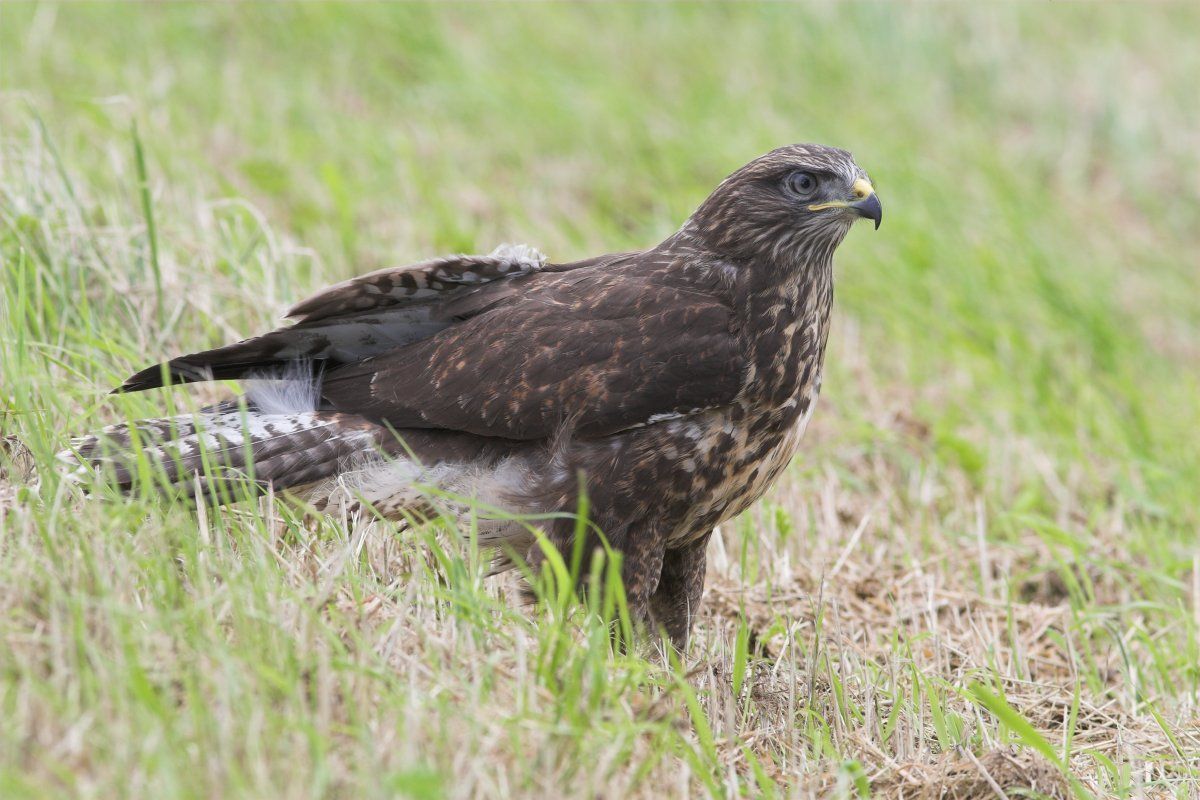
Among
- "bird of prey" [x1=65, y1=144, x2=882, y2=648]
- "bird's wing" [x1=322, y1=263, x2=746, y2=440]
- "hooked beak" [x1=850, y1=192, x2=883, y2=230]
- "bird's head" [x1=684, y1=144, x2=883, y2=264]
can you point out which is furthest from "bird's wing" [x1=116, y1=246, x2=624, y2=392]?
"hooked beak" [x1=850, y1=192, x2=883, y2=230]

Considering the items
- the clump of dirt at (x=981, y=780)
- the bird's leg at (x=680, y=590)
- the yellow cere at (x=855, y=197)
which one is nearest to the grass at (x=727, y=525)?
the clump of dirt at (x=981, y=780)

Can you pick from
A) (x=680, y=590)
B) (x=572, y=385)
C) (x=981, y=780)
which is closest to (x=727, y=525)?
(x=680, y=590)

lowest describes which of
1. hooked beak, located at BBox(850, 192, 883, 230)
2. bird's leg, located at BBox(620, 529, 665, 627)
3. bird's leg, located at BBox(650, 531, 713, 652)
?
bird's leg, located at BBox(650, 531, 713, 652)

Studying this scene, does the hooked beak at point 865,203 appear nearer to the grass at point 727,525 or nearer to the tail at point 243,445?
the grass at point 727,525

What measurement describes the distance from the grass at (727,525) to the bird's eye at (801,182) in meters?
1.32

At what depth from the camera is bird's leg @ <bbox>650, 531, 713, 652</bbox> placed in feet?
14.0

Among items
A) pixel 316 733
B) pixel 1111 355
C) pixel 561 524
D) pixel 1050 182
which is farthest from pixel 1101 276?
pixel 316 733

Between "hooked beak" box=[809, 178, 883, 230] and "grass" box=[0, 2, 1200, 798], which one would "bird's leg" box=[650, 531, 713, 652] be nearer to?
"grass" box=[0, 2, 1200, 798]

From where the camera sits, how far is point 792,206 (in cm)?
412

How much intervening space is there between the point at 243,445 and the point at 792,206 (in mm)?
1709

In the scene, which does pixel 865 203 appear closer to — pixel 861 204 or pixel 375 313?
pixel 861 204

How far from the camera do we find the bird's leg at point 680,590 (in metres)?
4.27

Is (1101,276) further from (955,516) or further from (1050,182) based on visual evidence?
(955,516)

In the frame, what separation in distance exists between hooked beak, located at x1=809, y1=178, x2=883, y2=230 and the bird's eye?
7 centimetres
